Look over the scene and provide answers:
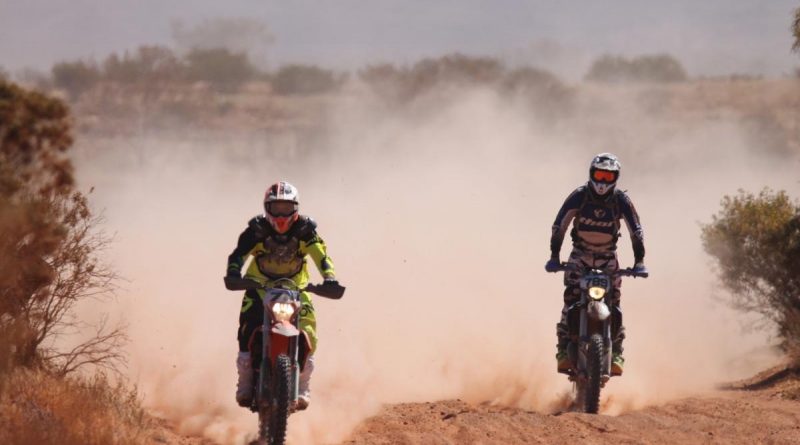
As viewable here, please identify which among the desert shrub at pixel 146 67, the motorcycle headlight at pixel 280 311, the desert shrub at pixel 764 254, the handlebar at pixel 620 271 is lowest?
the motorcycle headlight at pixel 280 311

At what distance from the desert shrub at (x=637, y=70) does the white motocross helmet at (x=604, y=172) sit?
223 feet

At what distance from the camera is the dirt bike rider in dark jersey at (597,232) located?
13.9 m

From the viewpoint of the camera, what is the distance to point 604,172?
13.8 m

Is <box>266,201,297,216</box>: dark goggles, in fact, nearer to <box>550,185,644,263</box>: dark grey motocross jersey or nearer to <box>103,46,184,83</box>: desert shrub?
<box>550,185,644,263</box>: dark grey motocross jersey

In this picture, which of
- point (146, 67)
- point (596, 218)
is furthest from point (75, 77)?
point (596, 218)

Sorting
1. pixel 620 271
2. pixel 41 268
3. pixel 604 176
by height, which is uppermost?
pixel 604 176

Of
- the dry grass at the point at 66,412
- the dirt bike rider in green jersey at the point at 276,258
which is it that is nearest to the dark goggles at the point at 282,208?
the dirt bike rider in green jersey at the point at 276,258

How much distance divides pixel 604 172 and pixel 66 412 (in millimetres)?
6353

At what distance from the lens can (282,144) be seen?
75062mm

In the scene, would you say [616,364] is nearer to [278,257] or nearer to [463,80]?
[278,257]

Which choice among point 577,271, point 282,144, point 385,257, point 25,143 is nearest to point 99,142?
point 282,144

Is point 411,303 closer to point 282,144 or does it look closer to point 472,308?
point 472,308

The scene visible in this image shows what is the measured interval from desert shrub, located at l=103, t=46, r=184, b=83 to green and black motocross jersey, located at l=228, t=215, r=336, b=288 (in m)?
45.2

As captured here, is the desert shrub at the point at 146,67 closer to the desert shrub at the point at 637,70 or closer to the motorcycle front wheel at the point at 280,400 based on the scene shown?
the desert shrub at the point at 637,70
